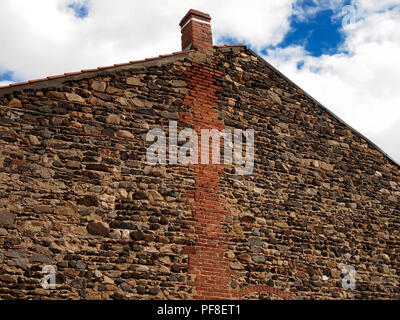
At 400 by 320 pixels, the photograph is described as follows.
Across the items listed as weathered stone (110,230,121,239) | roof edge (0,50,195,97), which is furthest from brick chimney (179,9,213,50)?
weathered stone (110,230,121,239)

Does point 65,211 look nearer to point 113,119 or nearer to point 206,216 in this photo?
point 113,119

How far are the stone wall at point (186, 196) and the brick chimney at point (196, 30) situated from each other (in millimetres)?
267

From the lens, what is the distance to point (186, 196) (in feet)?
28.0

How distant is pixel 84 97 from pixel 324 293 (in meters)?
5.93

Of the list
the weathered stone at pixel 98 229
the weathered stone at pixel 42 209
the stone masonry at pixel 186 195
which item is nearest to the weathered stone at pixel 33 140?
the stone masonry at pixel 186 195

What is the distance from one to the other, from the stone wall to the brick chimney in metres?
0.27

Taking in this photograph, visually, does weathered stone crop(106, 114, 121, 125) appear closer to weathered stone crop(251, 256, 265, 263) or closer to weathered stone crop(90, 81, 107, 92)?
weathered stone crop(90, 81, 107, 92)

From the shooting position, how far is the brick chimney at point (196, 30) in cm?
988

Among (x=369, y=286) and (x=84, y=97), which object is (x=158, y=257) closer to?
(x=84, y=97)

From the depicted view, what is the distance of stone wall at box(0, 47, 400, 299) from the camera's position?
24.5ft

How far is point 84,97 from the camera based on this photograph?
8.32 m
